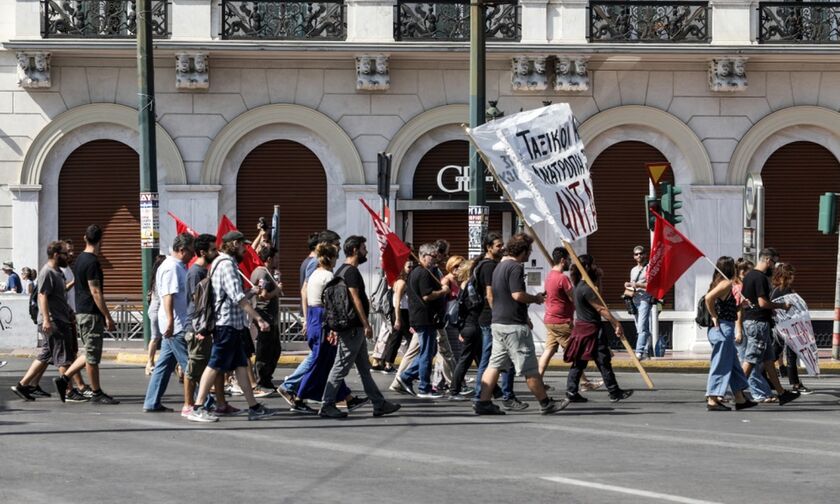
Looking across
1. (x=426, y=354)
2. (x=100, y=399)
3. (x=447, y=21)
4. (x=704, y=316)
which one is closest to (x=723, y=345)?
(x=704, y=316)

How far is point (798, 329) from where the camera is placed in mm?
17562

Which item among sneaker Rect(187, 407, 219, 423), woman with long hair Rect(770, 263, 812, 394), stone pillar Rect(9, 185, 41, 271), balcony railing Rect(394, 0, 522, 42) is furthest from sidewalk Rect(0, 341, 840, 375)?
sneaker Rect(187, 407, 219, 423)

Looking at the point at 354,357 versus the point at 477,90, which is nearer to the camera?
the point at 354,357

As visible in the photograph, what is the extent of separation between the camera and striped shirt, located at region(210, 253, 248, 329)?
13.8 m

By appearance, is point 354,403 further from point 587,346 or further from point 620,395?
point 620,395

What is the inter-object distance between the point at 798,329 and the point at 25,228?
13.8 meters

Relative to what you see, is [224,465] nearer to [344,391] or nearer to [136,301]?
[344,391]

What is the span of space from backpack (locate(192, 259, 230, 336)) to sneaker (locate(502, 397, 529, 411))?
10.6 ft

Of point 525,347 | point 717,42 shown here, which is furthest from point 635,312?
point 525,347

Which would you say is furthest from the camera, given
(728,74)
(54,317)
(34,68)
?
(728,74)

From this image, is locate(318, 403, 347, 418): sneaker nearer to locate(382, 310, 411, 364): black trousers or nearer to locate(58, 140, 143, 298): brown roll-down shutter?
locate(382, 310, 411, 364): black trousers

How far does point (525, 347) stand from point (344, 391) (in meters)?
1.84

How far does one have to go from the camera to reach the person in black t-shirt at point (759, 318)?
16125 mm

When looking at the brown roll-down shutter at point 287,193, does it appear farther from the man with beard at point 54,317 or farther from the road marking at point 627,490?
the road marking at point 627,490
